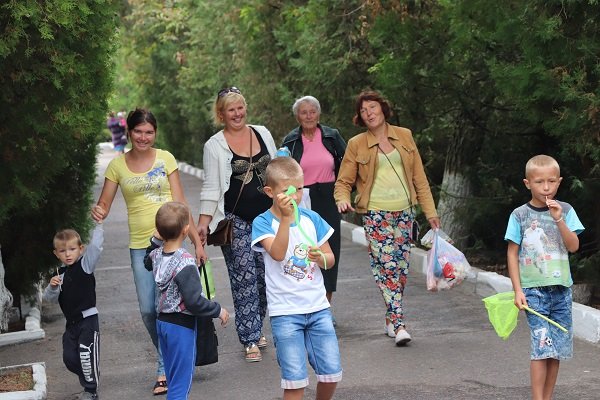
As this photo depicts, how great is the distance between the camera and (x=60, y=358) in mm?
8242

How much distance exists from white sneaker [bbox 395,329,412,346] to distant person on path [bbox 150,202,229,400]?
2475 mm

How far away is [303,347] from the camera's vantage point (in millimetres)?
5320

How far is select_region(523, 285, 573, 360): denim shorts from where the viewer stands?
565cm

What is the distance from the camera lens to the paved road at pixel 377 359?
21.8ft

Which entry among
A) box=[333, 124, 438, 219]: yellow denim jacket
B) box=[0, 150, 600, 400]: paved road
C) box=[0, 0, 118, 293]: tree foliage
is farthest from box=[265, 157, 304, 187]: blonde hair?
box=[333, 124, 438, 219]: yellow denim jacket

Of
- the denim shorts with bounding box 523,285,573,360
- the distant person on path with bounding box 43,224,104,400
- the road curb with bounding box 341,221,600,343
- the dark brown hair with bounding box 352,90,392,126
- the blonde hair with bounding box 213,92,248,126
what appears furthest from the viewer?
the dark brown hair with bounding box 352,90,392,126

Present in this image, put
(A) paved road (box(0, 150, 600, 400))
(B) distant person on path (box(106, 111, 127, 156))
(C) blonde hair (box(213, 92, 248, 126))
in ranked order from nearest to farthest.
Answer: (A) paved road (box(0, 150, 600, 400)), (C) blonde hair (box(213, 92, 248, 126)), (B) distant person on path (box(106, 111, 127, 156))

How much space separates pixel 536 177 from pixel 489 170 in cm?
674

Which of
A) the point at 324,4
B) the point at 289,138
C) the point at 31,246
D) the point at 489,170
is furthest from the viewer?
the point at 324,4

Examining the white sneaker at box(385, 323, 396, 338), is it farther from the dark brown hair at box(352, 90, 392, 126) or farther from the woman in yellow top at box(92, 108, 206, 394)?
the woman in yellow top at box(92, 108, 206, 394)

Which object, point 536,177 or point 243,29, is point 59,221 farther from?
point 243,29

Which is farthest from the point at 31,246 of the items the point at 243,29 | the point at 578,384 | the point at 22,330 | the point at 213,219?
the point at 243,29

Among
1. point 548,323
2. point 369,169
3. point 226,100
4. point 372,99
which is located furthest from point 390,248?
point 548,323

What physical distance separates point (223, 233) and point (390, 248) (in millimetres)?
1307
